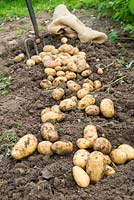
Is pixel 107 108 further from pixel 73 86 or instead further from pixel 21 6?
pixel 21 6

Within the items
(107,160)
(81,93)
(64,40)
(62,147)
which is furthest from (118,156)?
(64,40)

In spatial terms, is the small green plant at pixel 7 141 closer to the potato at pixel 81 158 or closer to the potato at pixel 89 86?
the potato at pixel 81 158

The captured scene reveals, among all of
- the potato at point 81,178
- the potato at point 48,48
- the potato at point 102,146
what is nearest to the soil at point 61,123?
the potato at point 81,178

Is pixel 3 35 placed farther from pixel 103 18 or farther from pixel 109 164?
pixel 109 164

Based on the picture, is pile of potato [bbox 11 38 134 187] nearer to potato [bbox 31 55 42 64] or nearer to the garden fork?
potato [bbox 31 55 42 64]

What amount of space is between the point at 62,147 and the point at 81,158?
0.57 ft

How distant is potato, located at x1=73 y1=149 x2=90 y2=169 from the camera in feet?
7.70

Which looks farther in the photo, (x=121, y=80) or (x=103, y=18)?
(x=103, y=18)

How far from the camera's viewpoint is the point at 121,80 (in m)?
3.42

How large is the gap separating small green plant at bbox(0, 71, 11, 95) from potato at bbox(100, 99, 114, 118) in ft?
3.35

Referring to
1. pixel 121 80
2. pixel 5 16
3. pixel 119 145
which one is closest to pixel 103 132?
pixel 119 145

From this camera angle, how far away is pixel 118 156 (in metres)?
2.42

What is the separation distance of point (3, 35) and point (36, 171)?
2998 mm

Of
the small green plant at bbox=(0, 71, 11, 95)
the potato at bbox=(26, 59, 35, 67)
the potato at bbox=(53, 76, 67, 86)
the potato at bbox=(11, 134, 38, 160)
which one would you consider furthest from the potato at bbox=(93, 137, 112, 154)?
the potato at bbox=(26, 59, 35, 67)
